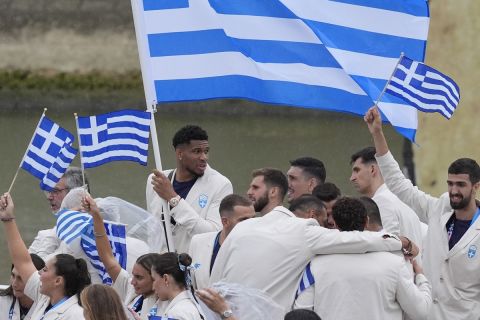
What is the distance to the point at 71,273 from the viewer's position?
23.7ft

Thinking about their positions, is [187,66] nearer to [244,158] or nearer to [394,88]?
[394,88]

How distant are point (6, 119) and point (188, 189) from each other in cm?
1024

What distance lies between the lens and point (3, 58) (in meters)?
19.1

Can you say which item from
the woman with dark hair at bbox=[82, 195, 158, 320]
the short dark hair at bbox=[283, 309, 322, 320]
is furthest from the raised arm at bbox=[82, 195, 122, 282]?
the short dark hair at bbox=[283, 309, 322, 320]

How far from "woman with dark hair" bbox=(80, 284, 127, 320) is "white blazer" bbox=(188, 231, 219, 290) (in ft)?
4.22

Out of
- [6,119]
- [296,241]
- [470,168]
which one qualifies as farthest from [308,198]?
[6,119]

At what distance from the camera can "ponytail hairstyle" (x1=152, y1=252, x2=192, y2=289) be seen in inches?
277

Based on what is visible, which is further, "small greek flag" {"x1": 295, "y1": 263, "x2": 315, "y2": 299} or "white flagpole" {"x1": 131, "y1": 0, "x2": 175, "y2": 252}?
"white flagpole" {"x1": 131, "y1": 0, "x2": 175, "y2": 252}

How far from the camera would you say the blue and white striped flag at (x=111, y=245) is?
26.1ft

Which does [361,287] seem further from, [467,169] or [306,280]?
[467,169]

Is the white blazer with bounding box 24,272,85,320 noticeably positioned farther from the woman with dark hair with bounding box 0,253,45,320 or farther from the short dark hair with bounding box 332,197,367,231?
the short dark hair with bounding box 332,197,367,231

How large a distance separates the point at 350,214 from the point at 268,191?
913mm

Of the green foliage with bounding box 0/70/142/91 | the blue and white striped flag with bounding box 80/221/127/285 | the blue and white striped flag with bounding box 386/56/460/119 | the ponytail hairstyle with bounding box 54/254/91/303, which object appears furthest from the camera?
the green foliage with bounding box 0/70/142/91

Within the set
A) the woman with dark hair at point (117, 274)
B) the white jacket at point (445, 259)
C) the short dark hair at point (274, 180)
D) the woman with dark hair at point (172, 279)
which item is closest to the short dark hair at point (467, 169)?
the white jacket at point (445, 259)
